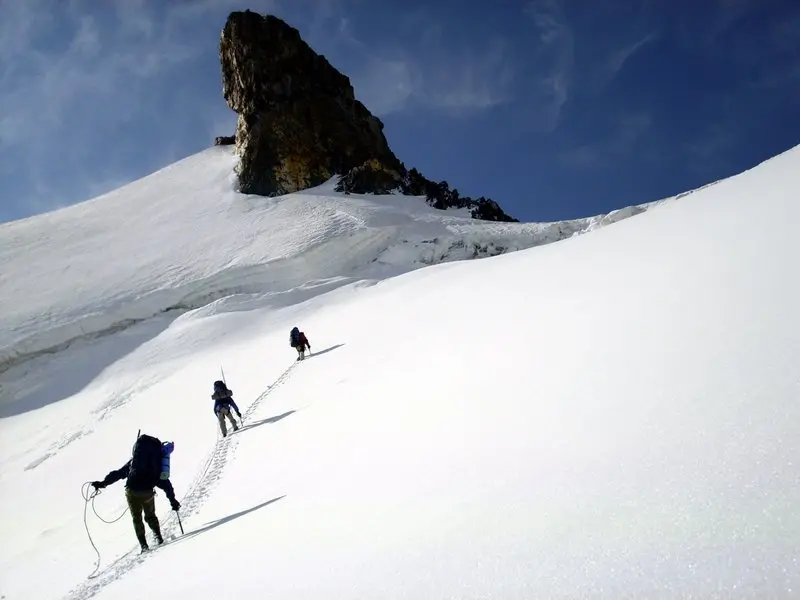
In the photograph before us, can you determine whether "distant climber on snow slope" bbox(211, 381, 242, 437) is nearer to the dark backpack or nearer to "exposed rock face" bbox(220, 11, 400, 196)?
the dark backpack

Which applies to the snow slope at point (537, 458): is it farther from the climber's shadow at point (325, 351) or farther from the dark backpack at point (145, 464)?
the climber's shadow at point (325, 351)

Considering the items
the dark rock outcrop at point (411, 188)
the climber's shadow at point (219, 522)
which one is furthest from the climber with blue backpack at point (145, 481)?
the dark rock outcrop at point (411, 188)

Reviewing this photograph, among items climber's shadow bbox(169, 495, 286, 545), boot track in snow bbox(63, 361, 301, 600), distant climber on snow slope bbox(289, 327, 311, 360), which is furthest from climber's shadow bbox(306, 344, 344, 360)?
climber's shadow bbox(169, 495, 286, 545)

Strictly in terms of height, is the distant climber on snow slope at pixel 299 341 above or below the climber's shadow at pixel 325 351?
above

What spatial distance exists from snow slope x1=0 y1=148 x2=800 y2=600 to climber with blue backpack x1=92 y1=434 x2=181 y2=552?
0.44 metres

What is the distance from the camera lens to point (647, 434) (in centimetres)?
338

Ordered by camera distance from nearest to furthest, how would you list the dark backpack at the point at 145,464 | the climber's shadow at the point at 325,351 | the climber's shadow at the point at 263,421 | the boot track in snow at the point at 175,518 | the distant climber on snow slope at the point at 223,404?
the boot track in snow at the point at 175,518 → the dark backpack at the point at 145,464 → the climber's shadow at the point at 263,421 → the distant climber on snow slope at the point at 223,404 → the climber's shadow at the point at 325,351

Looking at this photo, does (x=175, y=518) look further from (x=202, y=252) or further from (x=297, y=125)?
(x=297, y=125)

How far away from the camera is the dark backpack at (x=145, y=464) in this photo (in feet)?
23.0

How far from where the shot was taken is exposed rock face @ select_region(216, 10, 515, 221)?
53500 millimetres

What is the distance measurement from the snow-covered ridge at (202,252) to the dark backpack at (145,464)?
23836 millimetres

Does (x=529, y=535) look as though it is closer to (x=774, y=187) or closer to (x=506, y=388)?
(x=506, y=388)

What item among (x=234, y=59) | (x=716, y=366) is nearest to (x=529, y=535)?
(x=716, y=366)

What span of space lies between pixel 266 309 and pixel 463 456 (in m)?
24.9
